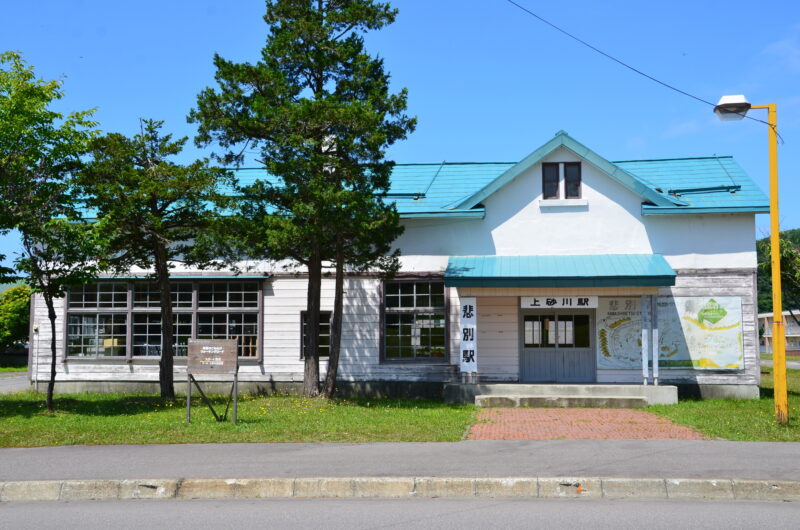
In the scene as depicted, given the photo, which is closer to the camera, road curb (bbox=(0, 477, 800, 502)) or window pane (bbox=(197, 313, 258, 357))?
road curb (bbox=(0, 477, 800, 502))

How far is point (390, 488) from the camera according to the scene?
828cm

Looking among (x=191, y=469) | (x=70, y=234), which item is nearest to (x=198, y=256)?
(x=70, y=234)

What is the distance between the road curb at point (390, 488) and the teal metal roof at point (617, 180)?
10511 mm

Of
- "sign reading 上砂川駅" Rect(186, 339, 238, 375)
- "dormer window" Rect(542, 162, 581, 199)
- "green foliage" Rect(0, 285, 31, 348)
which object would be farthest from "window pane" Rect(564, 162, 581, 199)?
"green foliage" Rect(0, 285, 31, 348)

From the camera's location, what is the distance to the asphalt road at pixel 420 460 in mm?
8641

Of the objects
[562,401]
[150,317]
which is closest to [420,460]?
[562,401]

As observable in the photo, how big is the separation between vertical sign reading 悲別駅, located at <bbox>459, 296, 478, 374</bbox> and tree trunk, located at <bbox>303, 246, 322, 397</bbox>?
3311 millimetres

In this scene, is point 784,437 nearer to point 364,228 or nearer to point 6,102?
point 364,228

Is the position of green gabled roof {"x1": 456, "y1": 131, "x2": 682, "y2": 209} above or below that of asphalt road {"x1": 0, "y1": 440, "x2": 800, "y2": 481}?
above

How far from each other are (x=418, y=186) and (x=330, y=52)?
548cm

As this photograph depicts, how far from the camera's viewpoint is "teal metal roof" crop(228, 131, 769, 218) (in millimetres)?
17703

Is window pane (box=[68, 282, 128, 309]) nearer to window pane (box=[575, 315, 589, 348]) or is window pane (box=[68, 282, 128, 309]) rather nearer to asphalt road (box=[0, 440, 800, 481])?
asphalt road (box=[0, 440, 800, 481])

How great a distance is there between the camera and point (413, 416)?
46.1 ft

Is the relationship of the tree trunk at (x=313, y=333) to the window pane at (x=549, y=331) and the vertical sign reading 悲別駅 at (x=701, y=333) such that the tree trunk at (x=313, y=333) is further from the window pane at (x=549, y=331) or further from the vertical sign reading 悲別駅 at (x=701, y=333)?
the vertical sign reading 悲別駅 at (x=701, y=333)
